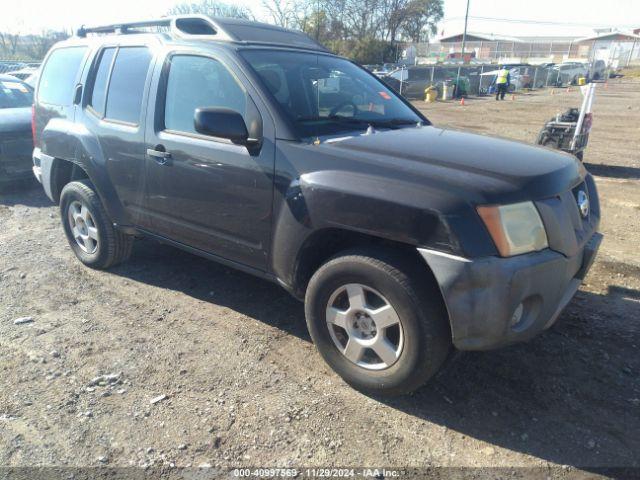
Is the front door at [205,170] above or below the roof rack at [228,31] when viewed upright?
below

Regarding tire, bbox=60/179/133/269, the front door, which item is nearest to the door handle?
the front door

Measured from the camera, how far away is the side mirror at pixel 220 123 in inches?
115

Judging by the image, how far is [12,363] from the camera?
3.26 m

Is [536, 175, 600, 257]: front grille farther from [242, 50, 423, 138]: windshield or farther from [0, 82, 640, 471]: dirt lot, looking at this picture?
[242, 50, 423, 138]: windshield

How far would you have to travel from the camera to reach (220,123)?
2.95 metres

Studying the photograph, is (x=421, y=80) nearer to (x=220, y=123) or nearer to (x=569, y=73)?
(x=569, y=73)

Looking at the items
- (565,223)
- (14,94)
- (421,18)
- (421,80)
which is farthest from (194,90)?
(421,18)

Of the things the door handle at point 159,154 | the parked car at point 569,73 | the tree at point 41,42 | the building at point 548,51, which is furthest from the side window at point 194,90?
the building at point 548,51

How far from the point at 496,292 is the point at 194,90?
2.41 meters

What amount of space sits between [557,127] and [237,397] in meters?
8.23

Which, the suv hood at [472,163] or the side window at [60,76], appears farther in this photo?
the side window at [60,76]

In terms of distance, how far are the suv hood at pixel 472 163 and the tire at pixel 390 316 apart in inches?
18.2

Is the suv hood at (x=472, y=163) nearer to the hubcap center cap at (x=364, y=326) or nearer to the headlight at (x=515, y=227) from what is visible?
the headlight at (x=515, y=227)

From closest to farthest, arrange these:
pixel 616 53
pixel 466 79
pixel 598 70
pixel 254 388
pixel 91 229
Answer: pixel 254 388 → pixel 91 229 → pixel 466 79 → pixel 598 70 → pixel 616 53
